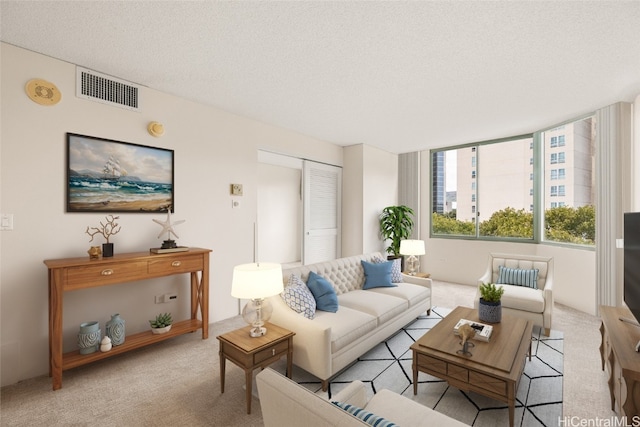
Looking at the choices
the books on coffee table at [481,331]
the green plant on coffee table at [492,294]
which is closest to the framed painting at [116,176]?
the books on coffee table at [481,331]

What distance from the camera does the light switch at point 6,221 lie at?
2373 millimetres

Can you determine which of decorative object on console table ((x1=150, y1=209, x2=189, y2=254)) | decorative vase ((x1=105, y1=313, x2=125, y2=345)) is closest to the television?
decorative object on console table ((x1=150, y1=209, x2=189, y2=254))

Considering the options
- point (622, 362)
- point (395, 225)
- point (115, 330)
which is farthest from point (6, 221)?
point (395, 225)

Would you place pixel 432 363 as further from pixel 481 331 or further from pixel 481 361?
pixel 481 331

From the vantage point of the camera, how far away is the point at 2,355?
238cm

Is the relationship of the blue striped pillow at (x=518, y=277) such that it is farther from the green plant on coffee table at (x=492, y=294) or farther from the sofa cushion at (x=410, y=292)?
the green plant on coffee table at (x=492, y=294)

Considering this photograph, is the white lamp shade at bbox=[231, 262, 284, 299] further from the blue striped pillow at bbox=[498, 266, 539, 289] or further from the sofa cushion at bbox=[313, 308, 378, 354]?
the blue striped pillow at bbox=[498, 266, 539, 289]

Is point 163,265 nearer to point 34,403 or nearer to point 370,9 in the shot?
point 34,403

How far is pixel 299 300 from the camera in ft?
8.50

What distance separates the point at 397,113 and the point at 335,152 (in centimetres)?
190

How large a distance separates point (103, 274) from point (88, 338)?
22.7 inches

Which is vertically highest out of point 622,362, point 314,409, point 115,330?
point 314,409

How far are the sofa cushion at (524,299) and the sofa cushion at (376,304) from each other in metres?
1.24

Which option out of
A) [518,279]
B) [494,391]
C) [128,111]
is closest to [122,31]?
[128,111]
